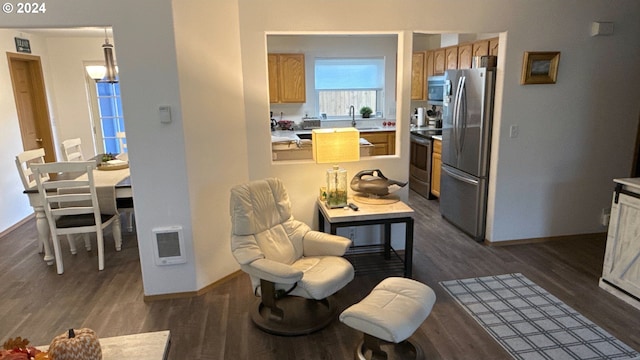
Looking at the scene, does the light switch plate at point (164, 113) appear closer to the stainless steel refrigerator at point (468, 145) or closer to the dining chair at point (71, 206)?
the dining chair at point (71, 206)

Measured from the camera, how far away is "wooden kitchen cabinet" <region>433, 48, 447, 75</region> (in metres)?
5.86

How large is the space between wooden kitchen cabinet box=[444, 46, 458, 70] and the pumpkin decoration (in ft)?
17.0

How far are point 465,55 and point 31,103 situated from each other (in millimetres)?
5973

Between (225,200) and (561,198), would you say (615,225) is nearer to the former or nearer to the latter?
(561,198)

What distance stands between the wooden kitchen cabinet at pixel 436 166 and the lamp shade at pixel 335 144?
2.34 metres

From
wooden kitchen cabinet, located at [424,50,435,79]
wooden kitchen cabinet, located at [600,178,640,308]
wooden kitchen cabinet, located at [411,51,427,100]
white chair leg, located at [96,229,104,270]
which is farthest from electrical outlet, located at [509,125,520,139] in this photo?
white chair leg, located at [96,229,104,270]

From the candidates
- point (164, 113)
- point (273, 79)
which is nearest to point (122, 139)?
point (273, 79)

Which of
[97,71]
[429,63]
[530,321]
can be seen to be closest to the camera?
[530,321]

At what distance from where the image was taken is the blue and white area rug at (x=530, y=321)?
251cm

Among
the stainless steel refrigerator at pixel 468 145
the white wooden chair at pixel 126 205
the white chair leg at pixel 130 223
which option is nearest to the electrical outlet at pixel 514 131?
the stainless steel refrigerator at pixel 468 145

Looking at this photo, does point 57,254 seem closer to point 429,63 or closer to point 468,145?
point 468,145

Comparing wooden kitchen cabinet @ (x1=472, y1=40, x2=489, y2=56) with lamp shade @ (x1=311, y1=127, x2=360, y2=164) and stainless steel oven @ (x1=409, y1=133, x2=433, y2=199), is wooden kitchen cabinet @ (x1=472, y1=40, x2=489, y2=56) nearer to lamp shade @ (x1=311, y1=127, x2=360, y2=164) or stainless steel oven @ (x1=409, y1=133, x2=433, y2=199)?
stainless steel oven @ (x1=409, y1=133, x2=433, y2=199)

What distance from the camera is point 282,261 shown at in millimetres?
2982

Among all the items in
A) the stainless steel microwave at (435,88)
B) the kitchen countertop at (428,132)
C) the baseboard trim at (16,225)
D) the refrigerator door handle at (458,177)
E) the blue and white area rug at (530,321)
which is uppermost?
the stainless steel microwave at (435,88)
